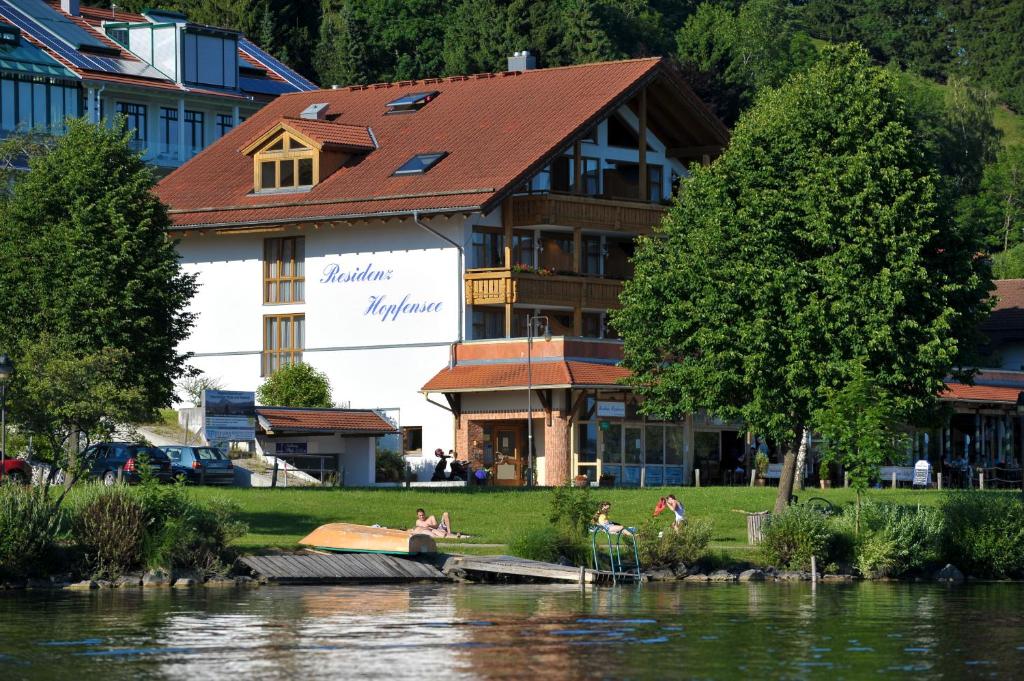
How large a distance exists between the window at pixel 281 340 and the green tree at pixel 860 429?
29951 mm

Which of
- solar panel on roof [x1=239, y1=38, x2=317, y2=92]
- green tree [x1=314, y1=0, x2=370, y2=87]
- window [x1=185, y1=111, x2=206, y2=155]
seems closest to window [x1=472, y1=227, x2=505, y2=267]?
window [x1=185, y1=111, x2=206, y2=155]

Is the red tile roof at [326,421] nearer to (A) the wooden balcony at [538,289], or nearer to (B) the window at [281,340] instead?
(A) the wooden balcony at [538,289]

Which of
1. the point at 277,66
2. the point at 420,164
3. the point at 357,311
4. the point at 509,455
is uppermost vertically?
the point at 277,66

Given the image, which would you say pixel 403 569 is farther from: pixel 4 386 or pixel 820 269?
pixel 820 269

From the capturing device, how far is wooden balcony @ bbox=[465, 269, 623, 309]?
71.1m

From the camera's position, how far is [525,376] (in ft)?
221

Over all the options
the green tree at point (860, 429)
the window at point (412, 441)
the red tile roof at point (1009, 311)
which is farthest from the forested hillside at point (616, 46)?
the green tree at point (860, 429)

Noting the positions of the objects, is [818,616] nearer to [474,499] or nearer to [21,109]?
[474,499]

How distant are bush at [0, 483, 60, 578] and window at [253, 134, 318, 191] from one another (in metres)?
35.8

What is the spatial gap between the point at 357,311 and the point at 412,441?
5.42m

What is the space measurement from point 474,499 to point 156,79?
49739 mm

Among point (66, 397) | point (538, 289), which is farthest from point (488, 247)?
point (66, 397)

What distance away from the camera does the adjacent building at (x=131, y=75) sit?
3647 inches

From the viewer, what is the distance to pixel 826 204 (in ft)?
172
